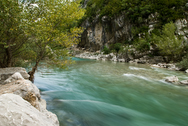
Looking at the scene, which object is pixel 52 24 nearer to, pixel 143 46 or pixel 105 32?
pixel 143 46

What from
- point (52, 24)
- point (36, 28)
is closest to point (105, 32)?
point (52, 24)

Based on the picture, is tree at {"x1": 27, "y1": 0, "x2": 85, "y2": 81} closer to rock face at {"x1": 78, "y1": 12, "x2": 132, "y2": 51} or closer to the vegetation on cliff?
the vegetation on cliff

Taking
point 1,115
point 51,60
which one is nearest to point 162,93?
point 51,60

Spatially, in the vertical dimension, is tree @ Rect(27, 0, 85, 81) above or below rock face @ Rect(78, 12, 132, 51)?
below

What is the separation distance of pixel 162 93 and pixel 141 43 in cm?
2684

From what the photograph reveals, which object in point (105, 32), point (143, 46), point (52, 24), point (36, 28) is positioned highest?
point (105, 32)

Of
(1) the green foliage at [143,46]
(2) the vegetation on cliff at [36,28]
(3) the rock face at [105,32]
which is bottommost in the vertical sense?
(2) the vegetation on cliff at [36,28]

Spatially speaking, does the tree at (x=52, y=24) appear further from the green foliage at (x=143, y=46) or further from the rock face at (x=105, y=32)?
the rock face at (x=105, y=32)

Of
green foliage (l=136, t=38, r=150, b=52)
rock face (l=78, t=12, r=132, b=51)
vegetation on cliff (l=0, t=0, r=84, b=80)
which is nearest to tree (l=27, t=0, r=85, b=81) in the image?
vegetation on cliff (l=0, t=0, r=84, b=80)

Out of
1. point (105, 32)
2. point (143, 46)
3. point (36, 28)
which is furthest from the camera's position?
point (105, 32)

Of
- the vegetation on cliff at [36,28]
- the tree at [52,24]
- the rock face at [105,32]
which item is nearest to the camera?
the vegetation on cliff at [36,28]

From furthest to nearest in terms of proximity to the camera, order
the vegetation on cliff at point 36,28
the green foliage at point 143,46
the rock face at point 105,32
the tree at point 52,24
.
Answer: the rock face at point 105,32 → the green foliage at point 143,46 → the tree at point 52,24 → the vegetation on cliff at point 36,28

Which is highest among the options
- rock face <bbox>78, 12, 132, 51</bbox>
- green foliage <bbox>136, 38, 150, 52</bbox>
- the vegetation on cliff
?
rock face <bbox>78, 12, 132, 51</bbox>

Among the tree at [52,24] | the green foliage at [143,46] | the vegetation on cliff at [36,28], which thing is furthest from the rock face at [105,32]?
the vegetation on cliff at [36,28]
